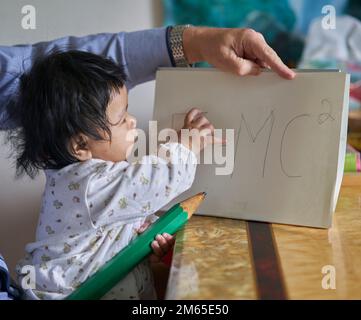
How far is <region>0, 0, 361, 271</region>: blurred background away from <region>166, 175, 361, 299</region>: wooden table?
20.2 inches

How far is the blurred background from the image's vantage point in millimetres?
1277

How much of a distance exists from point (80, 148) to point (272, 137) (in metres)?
0.33

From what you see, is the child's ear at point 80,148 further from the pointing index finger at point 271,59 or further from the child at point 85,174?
the pointing index finger at point 271,59

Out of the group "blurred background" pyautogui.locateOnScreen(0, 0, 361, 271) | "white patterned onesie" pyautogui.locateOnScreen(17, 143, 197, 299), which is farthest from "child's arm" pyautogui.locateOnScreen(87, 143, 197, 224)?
"blurred background" pyautogui.locateOnScreen(0, 0, 361, 271)

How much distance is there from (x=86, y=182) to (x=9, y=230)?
75cm

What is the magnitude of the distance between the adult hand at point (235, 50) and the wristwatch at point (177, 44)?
10 mm

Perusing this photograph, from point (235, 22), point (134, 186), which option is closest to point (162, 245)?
point (134, 186)

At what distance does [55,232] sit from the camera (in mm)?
835

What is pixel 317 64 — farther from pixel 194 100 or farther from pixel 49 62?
pixel 49 62

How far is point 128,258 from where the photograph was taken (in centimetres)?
78

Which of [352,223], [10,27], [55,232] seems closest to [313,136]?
[352,223]

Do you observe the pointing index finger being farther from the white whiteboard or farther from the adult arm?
the adult arm

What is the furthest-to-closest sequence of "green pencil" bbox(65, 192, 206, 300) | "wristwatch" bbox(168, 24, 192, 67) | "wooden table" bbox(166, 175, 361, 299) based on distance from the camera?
"wristwatch" bbox(168, 24, 192, 67) < "green pencil" bbox(65, 192, 206, 300) < "wooden table" bbox(166, 175, 361, 299)

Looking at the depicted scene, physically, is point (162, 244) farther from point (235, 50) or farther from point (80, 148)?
point (235, 50)
